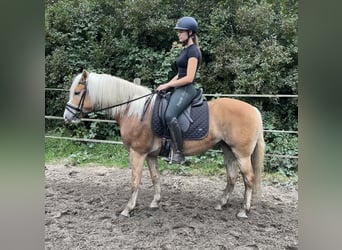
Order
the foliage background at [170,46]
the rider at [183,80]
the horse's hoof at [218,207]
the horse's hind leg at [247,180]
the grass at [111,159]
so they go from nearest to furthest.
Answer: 1. the rider at [183,80]
2. the horse's hind leg at [247,180]
3. the horse's hoof at [218,207]
4. the grass at [111,159]
5. the foliage background at [170,46]

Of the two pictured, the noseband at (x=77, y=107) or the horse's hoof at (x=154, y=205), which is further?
the horse's hoof at (x=154, y=205)

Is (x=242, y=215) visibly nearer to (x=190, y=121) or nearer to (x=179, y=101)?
(x=190, y=121)

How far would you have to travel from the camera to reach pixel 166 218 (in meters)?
2.60

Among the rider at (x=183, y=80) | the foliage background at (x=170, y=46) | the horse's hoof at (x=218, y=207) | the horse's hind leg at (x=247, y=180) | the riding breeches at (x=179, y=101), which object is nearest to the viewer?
the rider at (x=183, y=80)

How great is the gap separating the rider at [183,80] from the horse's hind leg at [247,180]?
47cm

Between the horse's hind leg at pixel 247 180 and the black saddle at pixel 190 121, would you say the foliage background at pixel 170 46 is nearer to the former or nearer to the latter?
the horse's hind leg at pixel 247 180

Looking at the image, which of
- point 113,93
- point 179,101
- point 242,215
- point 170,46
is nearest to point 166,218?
point 242,215

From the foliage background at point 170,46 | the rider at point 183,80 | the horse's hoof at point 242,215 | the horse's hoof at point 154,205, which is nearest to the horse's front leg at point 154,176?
the horse's hoof at point 154,205

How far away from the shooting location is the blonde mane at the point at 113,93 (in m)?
2.58

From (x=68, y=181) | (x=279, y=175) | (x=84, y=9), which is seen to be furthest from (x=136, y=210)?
(x=84, y=9)

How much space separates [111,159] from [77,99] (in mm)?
1749
